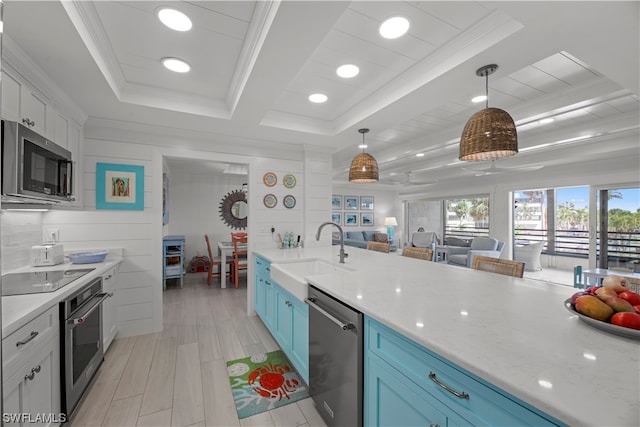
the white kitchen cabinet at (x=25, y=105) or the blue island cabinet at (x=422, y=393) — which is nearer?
the blue island cabinet at (x=422, y=393)

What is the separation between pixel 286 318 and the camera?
7.84 feet

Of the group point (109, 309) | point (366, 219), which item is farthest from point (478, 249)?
point (109, 309)

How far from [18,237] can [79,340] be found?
3.68 ft

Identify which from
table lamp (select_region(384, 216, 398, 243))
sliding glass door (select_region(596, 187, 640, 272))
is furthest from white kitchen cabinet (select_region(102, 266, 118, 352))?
table lamp (select_region(384, 216, 398, 243))

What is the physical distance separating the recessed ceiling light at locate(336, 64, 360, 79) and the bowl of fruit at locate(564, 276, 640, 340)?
6.40 ft

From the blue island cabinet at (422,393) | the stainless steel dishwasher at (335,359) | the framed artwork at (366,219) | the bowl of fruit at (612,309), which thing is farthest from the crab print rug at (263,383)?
the framed artwork at (366,219)

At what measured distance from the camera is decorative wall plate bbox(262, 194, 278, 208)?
12.4 feet

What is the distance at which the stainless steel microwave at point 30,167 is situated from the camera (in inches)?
62.0

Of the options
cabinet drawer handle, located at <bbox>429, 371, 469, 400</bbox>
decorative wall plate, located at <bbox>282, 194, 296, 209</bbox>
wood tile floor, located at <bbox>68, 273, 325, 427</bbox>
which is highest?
decorative wall plate, located at <bbox>282, 194, 296, 209</bbox>

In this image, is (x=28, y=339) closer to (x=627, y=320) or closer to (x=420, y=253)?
(x=627, y=320)

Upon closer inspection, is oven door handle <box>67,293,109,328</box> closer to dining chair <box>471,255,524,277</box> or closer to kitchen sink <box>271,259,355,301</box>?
kitchen sink <box>271,259,355,301</box>

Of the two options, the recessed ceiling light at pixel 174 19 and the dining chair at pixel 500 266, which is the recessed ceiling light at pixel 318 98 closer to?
the recessed ceiling light at pixel 174 19

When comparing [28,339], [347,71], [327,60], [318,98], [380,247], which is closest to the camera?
[28,339]

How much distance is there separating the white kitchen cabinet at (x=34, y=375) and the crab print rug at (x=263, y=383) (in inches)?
40.9
